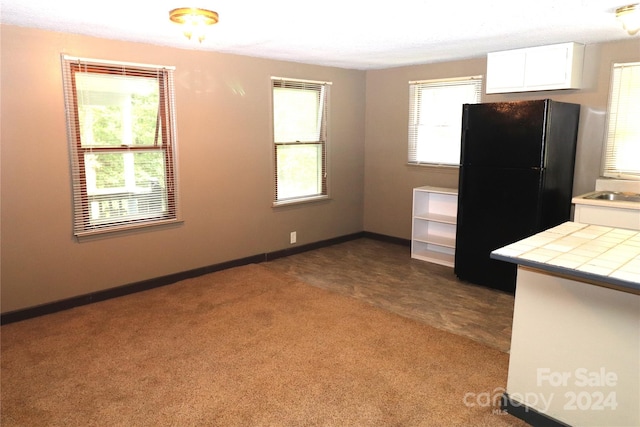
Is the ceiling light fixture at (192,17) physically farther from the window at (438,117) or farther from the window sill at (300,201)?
the window at (438,117)

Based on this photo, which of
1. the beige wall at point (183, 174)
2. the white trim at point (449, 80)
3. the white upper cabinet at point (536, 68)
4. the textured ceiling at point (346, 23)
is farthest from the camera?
the white trim at point (449, 80)

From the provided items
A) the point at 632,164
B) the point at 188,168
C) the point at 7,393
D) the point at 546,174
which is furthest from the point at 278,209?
the point at 632,164

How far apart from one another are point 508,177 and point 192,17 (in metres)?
2.91

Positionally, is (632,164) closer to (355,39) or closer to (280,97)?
(355,39)

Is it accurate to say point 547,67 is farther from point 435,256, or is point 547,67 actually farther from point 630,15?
point 435,256

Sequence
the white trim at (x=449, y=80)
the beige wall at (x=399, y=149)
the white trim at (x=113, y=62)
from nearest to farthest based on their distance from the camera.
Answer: the white trim at (x=113, y=62)
the beige wall at (x=399, y=149)
the white trim at (x=449, y=80)

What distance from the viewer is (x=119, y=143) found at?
12.9ft

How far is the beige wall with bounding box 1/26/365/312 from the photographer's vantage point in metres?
3.43

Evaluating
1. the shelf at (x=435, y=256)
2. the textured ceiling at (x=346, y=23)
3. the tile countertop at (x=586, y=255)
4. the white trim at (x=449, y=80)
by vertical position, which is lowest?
the shelf at (x=435, y=256)

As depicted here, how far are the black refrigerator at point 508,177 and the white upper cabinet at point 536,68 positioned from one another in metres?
0.28

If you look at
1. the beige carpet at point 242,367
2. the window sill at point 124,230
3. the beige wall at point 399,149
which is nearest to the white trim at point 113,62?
the window sill at point 124,230

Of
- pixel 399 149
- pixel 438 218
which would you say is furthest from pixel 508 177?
pixel 399 149

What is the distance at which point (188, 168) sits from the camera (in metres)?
4.37

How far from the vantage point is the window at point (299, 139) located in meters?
5.14
